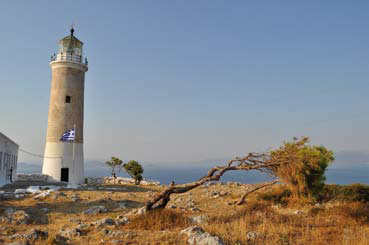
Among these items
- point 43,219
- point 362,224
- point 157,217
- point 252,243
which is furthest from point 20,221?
point 362,224

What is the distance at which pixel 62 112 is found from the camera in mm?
33875

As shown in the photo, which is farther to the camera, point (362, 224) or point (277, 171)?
point (277, 171)

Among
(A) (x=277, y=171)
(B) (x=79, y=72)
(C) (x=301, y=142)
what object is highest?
(B) (x=79, y=72)

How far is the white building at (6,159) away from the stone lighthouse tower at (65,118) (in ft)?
12.1

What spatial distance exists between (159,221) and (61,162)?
24330 millimetres

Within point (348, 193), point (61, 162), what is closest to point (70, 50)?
point (61, 162)

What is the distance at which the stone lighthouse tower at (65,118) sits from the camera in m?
33.6

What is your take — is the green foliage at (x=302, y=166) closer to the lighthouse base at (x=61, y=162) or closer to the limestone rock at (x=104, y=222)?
the limestone rock at (x=104, y=222)

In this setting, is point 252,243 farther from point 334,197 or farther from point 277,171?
point 334,197

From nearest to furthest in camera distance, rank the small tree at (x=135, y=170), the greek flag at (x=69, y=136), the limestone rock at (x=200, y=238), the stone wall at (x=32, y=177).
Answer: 1. the limestone rock at (x=200, y=238)
2. the greek flag at (x=69, y=136)
3. the stone wall at (x=32, y=177)
4. the small tree at (x=135, y=170)

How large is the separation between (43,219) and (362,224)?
14095mm

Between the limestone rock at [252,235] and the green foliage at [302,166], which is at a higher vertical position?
the green foliage at [302,166]

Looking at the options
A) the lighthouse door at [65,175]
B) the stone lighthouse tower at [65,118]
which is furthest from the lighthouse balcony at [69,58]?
the lighthouse door at [65,175]

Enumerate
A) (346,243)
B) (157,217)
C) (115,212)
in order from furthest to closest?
(115,212)
(157,217)
(346,243)
